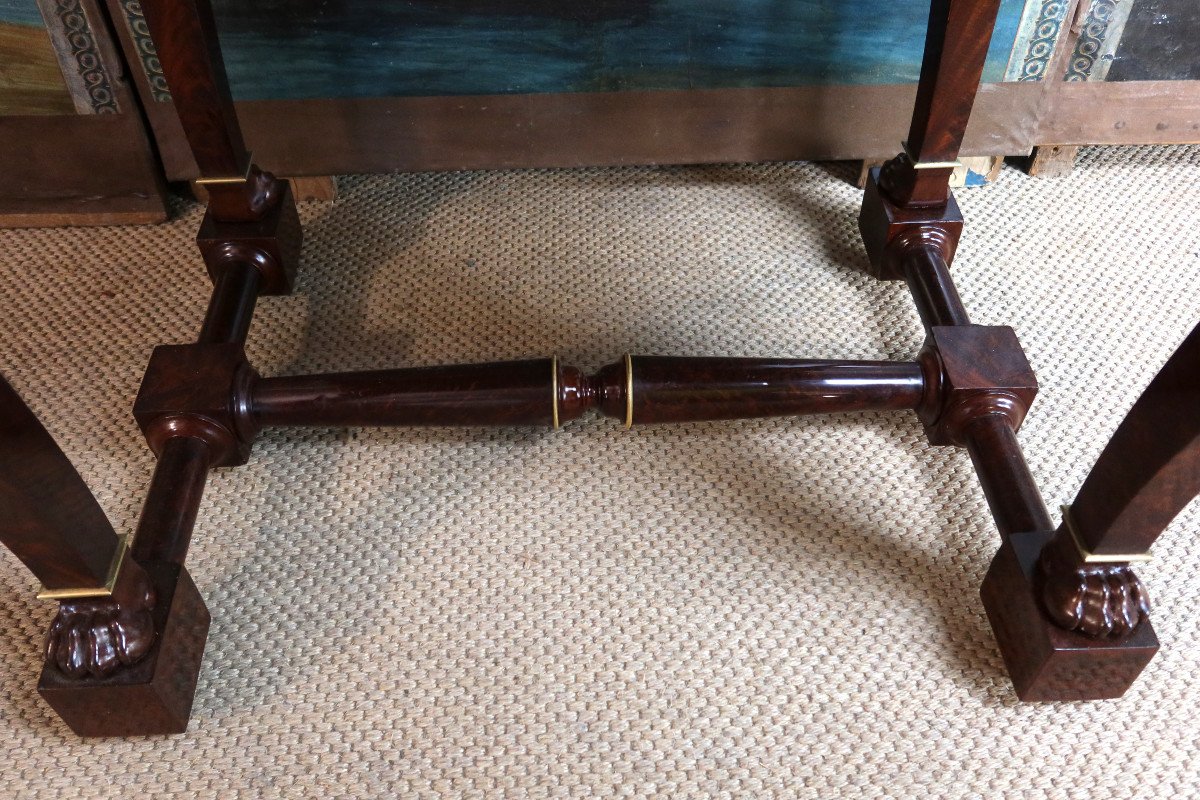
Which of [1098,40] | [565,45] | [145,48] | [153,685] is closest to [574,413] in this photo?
[153,685]

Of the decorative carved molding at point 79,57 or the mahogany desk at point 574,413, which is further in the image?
the decorative carved molding at point 79,57

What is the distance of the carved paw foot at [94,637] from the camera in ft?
2.17

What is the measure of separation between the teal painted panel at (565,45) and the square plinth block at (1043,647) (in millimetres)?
624

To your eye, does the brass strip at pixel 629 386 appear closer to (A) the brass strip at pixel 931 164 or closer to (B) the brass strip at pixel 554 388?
(B) the brass strip at pixel 554 388

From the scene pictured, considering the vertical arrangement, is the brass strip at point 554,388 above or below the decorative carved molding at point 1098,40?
below

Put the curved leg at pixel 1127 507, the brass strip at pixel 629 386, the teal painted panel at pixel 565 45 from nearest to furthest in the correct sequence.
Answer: the curved leg at pixel 1127 507
the brass strip at pixel 629 386
the teal painted panel at pixel 565 45

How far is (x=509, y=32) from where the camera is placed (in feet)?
3.62

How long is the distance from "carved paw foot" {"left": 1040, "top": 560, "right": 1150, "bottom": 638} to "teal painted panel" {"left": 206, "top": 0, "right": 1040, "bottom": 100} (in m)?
0.66

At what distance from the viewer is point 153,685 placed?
2.21 ft

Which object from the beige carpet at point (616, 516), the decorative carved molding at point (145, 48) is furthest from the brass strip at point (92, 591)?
the decorative carved molding at point (145, 48)

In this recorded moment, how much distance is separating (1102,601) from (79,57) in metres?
1.08

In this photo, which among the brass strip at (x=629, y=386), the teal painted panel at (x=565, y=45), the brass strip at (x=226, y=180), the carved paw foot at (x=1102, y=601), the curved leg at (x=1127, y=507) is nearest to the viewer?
the curved leg at (x=1127, y=507)

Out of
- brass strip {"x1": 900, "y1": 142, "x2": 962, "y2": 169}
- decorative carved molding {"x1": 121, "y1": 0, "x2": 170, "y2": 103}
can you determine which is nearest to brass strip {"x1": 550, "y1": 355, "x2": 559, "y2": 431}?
brass strip {"x1": 900, "y1": 142, "x2": 962, "y2": 169}

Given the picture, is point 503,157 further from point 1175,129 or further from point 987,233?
point 1175,129
